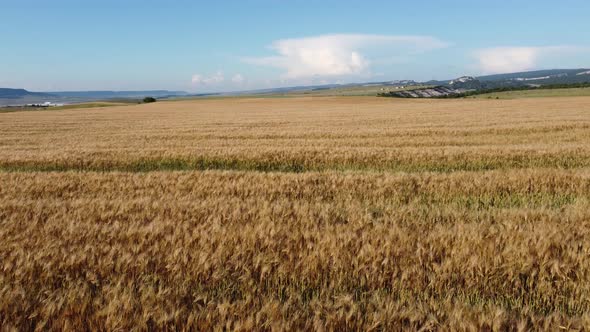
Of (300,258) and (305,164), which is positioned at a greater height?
(300,258)

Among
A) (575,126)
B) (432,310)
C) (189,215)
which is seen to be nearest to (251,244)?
(189,215)

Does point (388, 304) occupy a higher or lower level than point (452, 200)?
higher

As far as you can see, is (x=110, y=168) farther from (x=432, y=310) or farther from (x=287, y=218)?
(x=432, y=310)

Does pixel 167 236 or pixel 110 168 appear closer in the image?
pixel 167 236

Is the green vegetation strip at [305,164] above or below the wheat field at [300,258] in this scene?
below

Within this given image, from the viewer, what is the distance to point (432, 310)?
9.13 ft

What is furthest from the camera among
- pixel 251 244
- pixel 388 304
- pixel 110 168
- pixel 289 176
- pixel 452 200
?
pixel 110 168

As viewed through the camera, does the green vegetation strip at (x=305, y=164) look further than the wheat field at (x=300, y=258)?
Yes

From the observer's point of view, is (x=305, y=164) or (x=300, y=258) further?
(x=305, y=164)

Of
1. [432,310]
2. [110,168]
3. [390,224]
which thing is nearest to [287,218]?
[390,224]

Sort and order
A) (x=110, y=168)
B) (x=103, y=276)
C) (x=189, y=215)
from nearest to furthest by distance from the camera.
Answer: (x=103, y=276) → (x=189, y=215) → (x=110, y=168)

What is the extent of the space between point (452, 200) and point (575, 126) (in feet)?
69.0

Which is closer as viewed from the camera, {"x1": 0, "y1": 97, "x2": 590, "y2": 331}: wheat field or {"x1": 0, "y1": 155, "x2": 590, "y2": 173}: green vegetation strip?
{"x1": 0, "y1": 97, "x2": 590, "y2": 331}: wheat field

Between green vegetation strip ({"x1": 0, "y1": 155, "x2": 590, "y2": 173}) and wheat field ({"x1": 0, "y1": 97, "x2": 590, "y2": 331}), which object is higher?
wheat field ({"x1": 0, "y1": 97, "x2": 590, "y2": 331})
